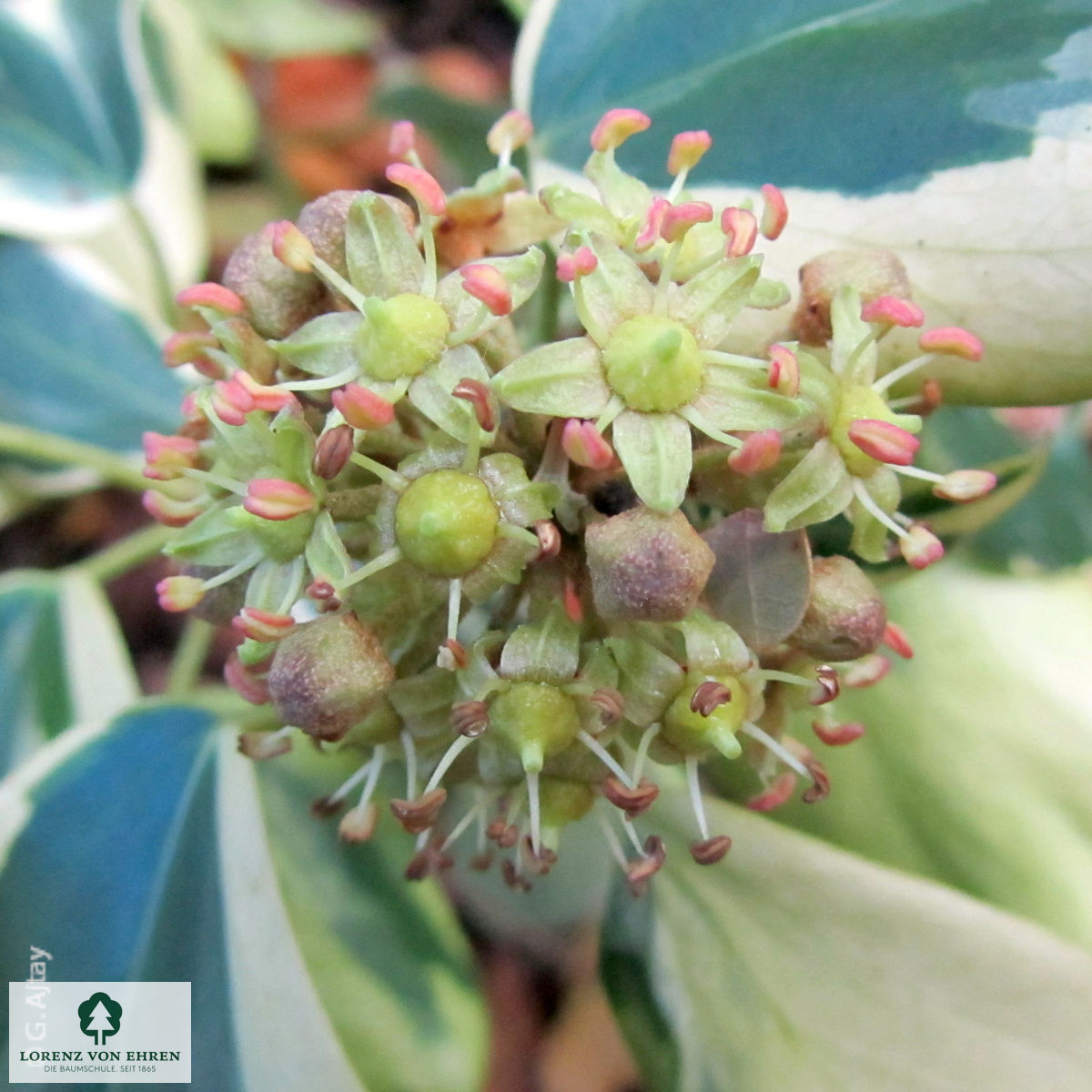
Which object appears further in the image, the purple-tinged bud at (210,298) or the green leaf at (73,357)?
the green leaf at (73,357)

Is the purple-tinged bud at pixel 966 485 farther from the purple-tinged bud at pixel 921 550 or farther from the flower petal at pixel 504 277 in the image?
the flower petal at pixel 504 277

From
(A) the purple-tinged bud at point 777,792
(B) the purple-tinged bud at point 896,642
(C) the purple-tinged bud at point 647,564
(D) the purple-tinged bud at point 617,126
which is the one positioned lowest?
(A) the purple-tinged bud at point 777,792

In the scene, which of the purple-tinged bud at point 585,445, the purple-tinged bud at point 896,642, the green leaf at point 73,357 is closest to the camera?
the purple-tinged bud at point 585,445

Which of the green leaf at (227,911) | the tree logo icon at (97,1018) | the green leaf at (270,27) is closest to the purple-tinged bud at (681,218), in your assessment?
the green leaf at (227,911)

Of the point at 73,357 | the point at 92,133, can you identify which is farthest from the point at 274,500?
the point at 92,133

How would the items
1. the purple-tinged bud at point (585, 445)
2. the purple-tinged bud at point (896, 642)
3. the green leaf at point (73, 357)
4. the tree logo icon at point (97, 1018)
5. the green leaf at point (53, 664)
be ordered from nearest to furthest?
the purple-tinged bud at point (585, 445) < the purple-tinged bud at point (896, 642) < the tree logo icon at point (97, 1018) < the green leaf at point (53, 664) < the green leaf at point (73, 357)

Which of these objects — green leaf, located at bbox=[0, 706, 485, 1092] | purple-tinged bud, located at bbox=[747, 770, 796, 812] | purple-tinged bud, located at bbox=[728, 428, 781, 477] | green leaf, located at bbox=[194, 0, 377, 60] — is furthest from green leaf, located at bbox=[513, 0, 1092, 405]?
green leaf, located at bbox=[194, 0, 377, 60]

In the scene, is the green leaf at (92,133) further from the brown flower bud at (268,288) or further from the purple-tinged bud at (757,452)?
the purple-tinged bud at (757,452)

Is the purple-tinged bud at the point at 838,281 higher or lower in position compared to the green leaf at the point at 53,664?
higher
